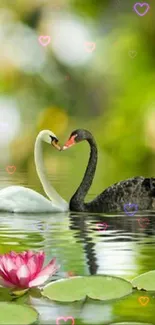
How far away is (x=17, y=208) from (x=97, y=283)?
9.69 feet

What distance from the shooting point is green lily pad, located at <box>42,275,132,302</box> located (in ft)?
9.52

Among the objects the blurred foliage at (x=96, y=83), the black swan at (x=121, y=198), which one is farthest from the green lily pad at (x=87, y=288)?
the blurred foliage at (x=96, y=83)

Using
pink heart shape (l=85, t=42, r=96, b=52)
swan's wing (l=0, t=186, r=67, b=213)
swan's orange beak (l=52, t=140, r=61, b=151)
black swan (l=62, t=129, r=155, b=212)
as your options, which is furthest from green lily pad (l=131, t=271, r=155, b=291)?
pink heart shape (l=85, t=42, r=96, b=52)

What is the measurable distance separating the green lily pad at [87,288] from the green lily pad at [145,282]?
31mm

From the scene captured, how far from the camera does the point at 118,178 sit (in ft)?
30.5

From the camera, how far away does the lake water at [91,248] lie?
2730 millimetres

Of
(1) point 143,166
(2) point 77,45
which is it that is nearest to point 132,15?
(2) point 77,45

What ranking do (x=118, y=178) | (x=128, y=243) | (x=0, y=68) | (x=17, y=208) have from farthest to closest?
(x=0, y=68) < (x=118, y=178) < (x=17, y=208) < (x=128, y=243)

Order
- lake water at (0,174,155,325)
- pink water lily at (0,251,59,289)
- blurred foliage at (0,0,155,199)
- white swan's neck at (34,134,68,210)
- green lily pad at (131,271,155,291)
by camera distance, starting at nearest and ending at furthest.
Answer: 1. lake water at (0,174,155,325)
2. pink water lily at (0,251,59,289)
3. green lily pad at (131,271,155,291)
4. white swan's neck at (34,134,68,210)
5. blurred foliage at (0,0,155,199)

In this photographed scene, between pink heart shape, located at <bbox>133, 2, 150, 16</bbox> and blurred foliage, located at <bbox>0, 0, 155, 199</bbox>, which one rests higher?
pink heart shape, located at <bbox>133, 2, 150, 16</bbox>

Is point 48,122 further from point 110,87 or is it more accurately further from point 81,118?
point 110,87

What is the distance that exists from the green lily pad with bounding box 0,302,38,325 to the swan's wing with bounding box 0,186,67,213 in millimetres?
3197

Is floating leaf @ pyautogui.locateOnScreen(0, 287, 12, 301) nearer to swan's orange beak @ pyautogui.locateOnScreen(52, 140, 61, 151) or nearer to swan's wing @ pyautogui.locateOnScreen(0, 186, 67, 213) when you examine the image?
swan's wing @ pyautogui.locateOnScreen(0, 186, 67, 213)

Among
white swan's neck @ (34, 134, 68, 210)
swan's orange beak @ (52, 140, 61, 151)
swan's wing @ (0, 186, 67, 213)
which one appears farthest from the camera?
swan's orange beak @ (52, 140, 61, 151)
